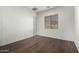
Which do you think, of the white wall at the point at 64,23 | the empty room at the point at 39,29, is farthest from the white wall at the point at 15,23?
the white wall at the point at 64,23

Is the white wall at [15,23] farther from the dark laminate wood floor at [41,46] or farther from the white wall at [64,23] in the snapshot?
the white wall at [64,23]

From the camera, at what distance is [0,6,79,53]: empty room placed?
49.6 inches

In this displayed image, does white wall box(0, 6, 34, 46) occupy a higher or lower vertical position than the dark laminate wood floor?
higher

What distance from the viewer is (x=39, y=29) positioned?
141 centimetres

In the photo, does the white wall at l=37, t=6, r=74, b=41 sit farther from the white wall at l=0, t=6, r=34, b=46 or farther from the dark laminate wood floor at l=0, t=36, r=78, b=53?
the white wall at l=0, t=6, r=34, b=46

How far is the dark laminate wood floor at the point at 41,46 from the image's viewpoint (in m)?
1.26

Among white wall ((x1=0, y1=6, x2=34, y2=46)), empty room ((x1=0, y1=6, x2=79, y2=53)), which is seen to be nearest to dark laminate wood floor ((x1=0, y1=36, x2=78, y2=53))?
empty room ((x1=0, y1=6, x2=79, y2=53))

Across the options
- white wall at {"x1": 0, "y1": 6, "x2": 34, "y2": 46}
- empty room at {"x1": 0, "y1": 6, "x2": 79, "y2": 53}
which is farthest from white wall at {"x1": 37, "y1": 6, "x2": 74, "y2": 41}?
white wall at {"x1": 0, "y1": 6, "x2": 34, "y2": 46}

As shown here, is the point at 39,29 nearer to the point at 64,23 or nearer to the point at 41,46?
the point at 41,46

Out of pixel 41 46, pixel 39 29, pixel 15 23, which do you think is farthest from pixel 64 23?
pixel 15 23

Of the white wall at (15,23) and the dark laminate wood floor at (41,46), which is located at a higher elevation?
the white wall at (15,23)

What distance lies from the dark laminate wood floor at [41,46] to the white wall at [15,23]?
110mm

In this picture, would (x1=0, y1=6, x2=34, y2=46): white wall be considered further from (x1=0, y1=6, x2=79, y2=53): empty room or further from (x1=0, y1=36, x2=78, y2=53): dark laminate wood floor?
(x1=0, y1=36, x2=78, y2=53): dark laminate wood floor
